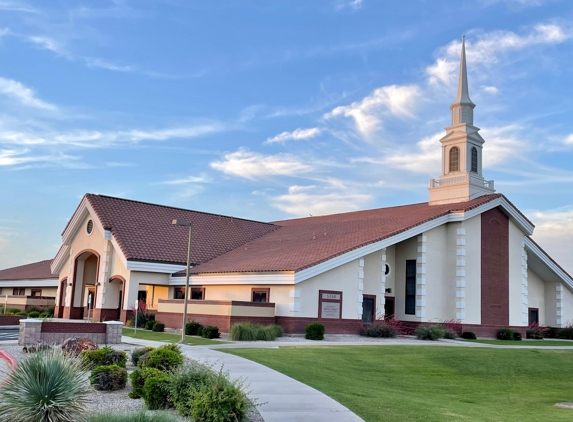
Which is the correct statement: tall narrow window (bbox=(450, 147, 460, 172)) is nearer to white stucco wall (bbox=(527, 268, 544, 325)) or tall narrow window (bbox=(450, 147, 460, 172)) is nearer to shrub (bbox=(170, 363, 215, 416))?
white stucco wall (bbox=(527, 268, 544, 325))

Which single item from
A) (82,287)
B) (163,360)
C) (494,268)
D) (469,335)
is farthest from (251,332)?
(82,287)

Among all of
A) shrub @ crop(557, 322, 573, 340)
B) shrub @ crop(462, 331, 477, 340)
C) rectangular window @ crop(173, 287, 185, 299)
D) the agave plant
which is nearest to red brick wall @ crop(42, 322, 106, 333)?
the agave plant

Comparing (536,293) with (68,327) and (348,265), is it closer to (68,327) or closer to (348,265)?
(348,265)

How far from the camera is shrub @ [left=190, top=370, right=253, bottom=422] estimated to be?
942 centimetres

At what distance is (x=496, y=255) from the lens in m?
35.8

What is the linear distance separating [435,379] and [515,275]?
21417mm

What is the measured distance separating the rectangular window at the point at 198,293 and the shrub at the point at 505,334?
56.1 ft

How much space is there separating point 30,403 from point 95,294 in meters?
29.8

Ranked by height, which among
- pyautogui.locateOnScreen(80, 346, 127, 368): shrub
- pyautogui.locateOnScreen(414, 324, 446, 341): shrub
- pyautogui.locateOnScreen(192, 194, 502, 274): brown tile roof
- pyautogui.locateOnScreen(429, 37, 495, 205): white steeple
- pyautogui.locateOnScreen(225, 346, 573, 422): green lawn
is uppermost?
pyautogui.locateOnScreen(429, 37, 495, 205): white steeple

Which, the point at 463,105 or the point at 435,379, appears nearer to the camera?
the point at 435,379

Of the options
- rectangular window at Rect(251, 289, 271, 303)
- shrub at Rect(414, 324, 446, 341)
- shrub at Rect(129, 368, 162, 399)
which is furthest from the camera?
shrub at Rect(414, 324, 446, 341)

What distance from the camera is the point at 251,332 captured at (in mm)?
25500

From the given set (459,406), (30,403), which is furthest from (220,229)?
(30,403)

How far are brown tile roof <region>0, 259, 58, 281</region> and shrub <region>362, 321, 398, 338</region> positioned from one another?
1165 inches
